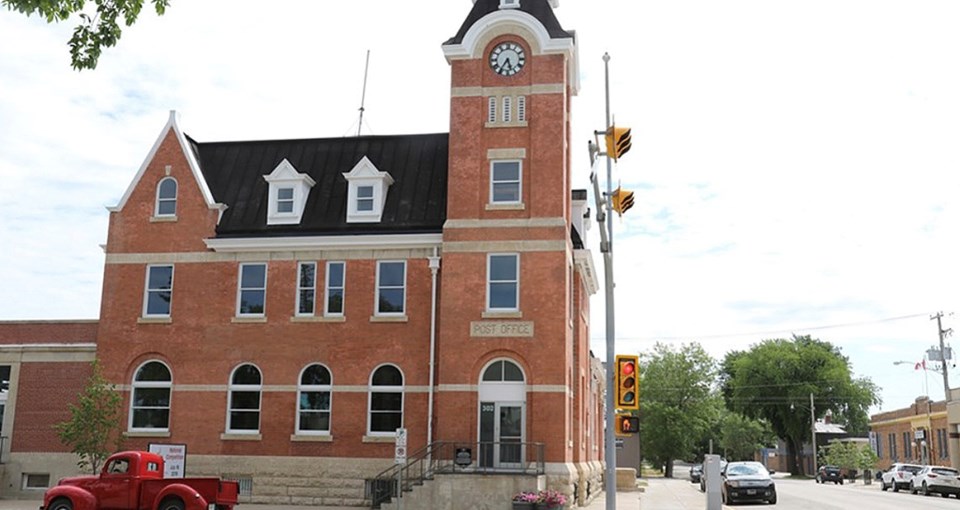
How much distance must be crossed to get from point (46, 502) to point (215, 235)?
1155 centimetres

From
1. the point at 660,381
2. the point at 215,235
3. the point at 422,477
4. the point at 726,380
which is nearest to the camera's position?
the point at 422,477

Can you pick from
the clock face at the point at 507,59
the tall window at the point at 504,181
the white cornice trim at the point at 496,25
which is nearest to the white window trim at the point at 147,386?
the tall window at the point at 504,181

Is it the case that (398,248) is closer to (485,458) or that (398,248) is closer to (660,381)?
(485,458)

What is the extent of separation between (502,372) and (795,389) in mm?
67408

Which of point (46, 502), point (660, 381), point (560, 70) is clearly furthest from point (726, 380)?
point (46, 502)

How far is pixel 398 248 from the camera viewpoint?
3153cm

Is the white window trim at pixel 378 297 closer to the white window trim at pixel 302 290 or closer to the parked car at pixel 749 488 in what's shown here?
the white window trim at pixel 302 290

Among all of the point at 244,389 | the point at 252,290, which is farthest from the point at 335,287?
the point at 244,389

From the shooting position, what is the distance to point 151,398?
1268 inches

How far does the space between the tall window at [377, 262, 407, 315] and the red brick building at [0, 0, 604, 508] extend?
76 mm

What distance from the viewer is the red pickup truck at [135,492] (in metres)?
23.8

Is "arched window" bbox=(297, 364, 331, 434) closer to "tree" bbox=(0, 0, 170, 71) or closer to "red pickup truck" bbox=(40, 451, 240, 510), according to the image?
"red pickup truck" bbox=(40, 451, 240, 510)

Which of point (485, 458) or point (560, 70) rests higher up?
point (560, 70)

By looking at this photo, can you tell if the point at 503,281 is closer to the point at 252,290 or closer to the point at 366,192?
the point at 366,192
